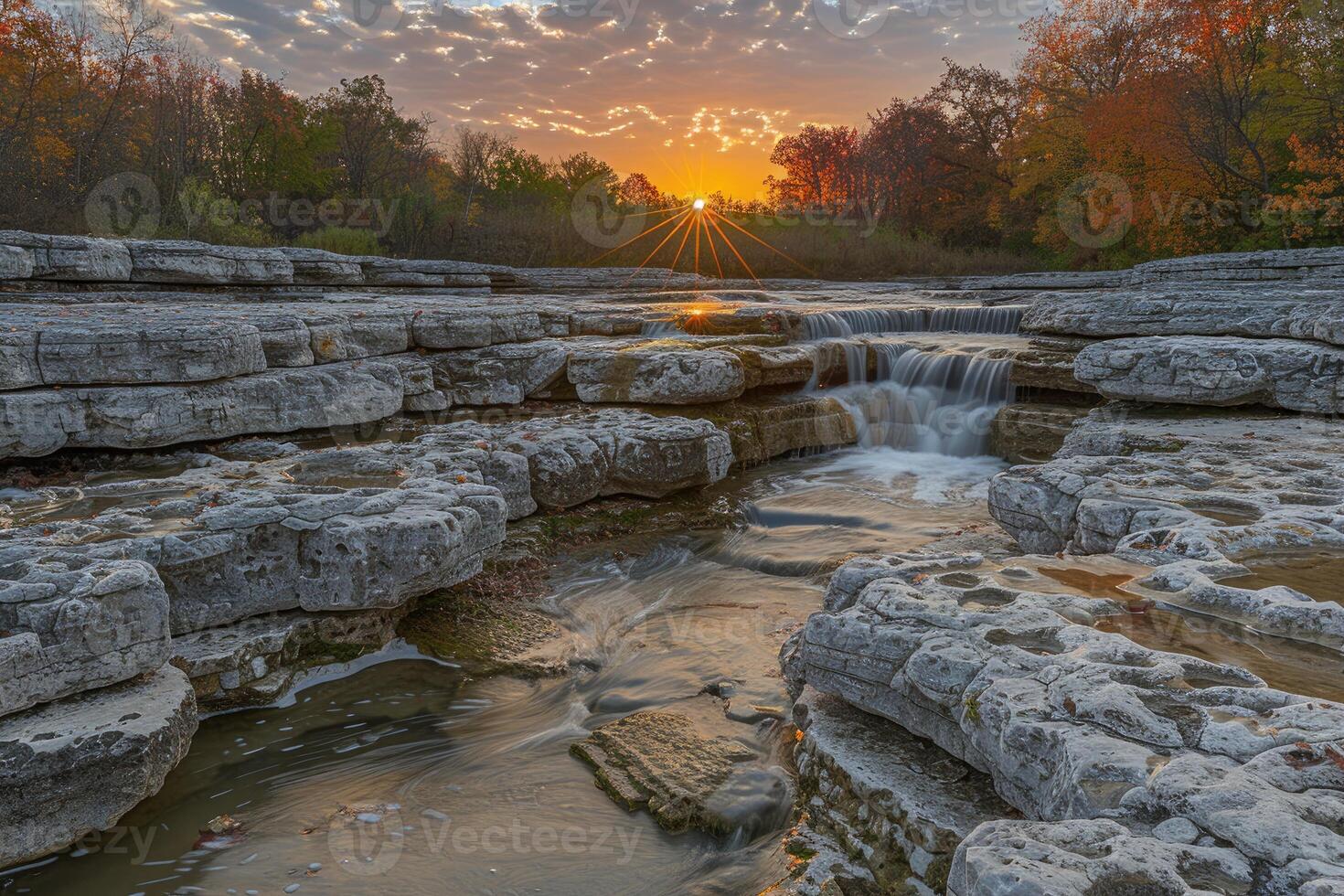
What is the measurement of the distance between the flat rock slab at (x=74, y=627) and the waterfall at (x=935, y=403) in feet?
24.4

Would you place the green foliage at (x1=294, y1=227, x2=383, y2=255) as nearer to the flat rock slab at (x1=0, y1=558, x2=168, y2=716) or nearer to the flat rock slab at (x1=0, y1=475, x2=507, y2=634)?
the flat rock slab at (x1=0, y1=475, x2=507, y2=634)

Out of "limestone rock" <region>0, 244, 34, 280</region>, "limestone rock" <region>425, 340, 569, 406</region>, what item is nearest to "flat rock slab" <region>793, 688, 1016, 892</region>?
"limestone rock" <region>425, 340, 569, 406</region>

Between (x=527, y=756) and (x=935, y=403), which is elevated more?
(x=935, y=403)

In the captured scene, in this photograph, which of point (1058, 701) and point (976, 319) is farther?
point (976, 319)

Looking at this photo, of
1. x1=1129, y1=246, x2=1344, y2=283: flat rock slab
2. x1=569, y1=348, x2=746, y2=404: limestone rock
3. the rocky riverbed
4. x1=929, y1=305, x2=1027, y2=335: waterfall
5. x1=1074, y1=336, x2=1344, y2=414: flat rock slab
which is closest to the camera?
the rocky riverbed

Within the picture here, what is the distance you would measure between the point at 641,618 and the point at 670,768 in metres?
1.78

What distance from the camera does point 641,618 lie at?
521 cm

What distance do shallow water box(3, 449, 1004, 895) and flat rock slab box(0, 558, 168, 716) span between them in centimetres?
60

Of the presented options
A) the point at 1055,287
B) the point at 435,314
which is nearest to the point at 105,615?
the point at 435,314

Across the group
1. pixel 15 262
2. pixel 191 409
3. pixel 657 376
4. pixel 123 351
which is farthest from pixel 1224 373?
pixel 15 262

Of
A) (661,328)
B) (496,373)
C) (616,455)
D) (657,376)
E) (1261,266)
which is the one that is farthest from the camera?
(1261,266)

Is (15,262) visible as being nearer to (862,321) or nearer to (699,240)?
(862,321)

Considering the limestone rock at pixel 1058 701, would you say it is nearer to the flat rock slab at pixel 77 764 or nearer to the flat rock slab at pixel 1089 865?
the flat rock slab at pixel 1089 865

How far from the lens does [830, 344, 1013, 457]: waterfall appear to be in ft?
28.9
